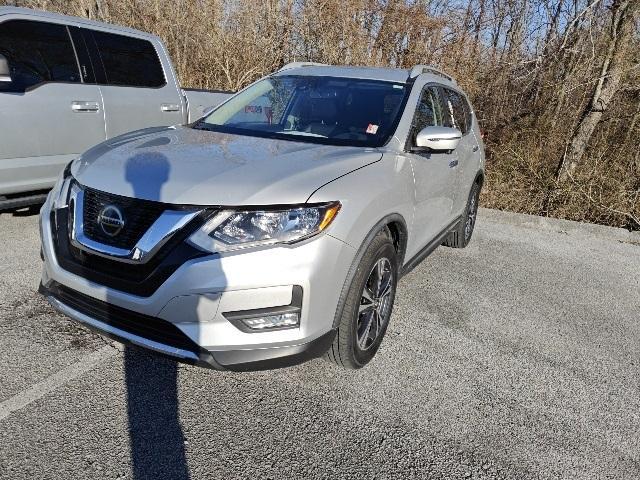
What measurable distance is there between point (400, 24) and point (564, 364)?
8436mm

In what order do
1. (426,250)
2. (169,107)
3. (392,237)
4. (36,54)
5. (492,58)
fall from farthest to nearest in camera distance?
(492,58), (169,107), (36,54), (426,250), (392,237)

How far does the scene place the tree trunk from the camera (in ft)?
24.0

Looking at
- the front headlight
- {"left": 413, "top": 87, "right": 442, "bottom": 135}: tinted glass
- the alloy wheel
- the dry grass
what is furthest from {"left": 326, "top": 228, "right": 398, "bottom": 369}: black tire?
the dry grass

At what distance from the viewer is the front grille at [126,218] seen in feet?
6.95

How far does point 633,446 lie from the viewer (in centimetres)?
239

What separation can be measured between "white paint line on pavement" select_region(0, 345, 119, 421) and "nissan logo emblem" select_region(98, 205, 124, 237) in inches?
36.6

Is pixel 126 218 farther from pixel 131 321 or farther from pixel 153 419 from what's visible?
pixel 153 419

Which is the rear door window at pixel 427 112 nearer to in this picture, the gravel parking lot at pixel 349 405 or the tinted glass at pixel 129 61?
the gravel parking lot at pixel 349 405

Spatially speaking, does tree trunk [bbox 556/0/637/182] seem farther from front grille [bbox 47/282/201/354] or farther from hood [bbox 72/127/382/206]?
front grille [bbox 47/282/201/354]

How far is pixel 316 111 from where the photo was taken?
344 cm

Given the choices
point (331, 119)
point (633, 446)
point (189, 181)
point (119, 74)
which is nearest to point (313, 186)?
point (189, 181)

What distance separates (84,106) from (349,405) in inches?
153

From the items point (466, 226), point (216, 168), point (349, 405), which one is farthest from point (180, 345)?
point (466, 226)

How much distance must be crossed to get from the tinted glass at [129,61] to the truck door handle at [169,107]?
0.82 ft
